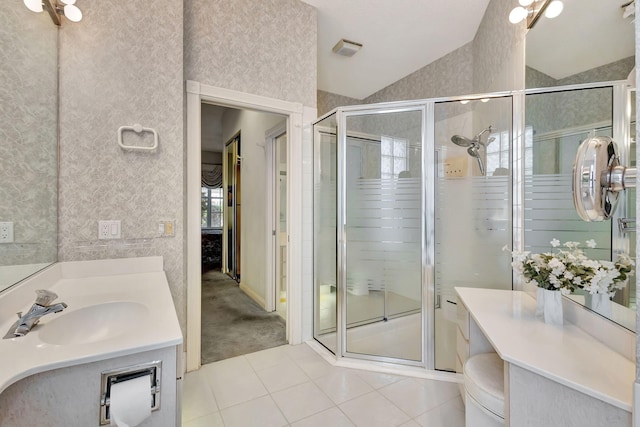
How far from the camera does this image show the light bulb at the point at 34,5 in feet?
4.58

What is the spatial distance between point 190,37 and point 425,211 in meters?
2.21

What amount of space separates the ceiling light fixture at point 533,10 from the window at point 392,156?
3.36ft

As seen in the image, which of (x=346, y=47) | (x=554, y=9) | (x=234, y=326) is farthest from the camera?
(x=346, y=47)

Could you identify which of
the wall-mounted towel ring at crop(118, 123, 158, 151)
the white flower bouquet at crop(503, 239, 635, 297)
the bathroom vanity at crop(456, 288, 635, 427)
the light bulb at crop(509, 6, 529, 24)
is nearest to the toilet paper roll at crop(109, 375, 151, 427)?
the bathroom vanity at crop(456, 288, 635, 427)

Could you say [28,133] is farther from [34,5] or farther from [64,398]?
[64,398]

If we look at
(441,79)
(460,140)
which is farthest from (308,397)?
(441,79)

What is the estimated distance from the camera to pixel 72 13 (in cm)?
166

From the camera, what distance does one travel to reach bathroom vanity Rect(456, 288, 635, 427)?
848mm

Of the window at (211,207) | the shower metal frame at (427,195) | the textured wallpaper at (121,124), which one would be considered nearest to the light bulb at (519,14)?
the shower metal frame at (427,195)

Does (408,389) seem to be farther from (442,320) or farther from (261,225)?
(261,225)

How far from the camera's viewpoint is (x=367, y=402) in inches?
73.2

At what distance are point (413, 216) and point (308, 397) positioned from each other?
1.49 m

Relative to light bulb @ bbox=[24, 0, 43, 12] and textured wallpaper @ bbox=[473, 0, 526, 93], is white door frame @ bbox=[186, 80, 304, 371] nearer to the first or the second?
light bulb @ bbox=[24, 0, 43, 12]

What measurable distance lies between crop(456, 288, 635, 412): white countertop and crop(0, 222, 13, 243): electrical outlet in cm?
200
